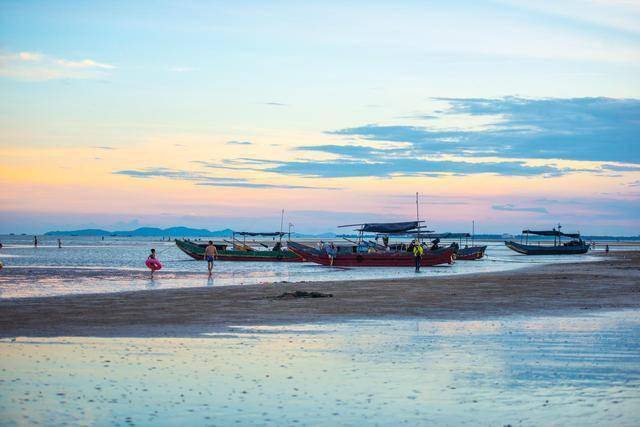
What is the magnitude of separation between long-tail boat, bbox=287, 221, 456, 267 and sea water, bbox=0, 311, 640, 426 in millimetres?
43130

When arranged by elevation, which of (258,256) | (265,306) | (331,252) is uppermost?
(331,252)

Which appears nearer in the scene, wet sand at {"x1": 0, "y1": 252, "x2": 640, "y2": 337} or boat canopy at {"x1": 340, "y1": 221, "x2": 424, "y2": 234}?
wet sand at {"x1": 0, "y1": 252, "x2": 640, "y2": 337}

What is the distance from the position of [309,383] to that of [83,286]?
25.6 metres

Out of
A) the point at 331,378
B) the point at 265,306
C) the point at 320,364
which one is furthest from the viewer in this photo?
the point at 265,306

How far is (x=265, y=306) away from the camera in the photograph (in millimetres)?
23031

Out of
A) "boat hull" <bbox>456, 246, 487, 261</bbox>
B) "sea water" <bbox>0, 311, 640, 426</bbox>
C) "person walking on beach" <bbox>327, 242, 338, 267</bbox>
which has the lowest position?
"boat hull" <bbox>456, 246, 487, 261</bbox>

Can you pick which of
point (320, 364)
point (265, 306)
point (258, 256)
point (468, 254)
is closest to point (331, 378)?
point (320, 364)

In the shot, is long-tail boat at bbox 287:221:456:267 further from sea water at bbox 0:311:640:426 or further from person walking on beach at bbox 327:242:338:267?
sea water at bbox 0:311:640:426

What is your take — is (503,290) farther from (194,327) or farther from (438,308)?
(194,327)

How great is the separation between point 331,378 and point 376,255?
160ft

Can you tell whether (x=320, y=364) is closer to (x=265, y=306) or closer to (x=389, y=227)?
(x=265, y=306)

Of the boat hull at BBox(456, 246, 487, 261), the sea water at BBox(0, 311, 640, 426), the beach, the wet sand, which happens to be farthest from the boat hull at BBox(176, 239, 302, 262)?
the sea water at BBox(0, 311, 640, 426)

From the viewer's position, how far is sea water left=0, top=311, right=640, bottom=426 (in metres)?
9.19

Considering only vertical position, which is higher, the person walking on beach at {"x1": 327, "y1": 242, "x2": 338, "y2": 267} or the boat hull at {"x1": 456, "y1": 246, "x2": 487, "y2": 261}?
the person walking on beach at {"x1": 327, "y1": 242, "x2": 338, "y2": 267}
